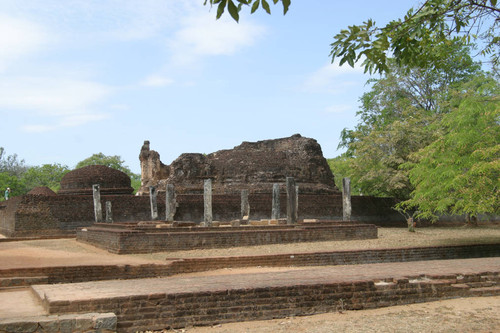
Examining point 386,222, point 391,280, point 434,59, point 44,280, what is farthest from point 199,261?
point 386,222

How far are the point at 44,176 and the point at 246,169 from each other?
104 feet

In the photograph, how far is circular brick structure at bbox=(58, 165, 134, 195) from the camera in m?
27.0

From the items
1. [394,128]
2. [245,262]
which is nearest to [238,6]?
[245,262]

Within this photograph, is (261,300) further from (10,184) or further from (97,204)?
(10,184)

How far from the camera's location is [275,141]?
30.3 metres

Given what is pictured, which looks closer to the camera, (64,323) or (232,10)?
(232,10)

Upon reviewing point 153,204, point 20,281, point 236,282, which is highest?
point 153,204

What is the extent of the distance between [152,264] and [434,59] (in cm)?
606

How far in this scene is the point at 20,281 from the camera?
7812mm

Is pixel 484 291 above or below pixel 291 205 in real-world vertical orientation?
below

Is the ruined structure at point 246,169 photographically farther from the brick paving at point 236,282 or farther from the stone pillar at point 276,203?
the brick paving at point 236,282

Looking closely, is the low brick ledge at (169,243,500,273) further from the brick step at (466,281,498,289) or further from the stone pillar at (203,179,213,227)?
the stone pillar at (203,179,213,227)

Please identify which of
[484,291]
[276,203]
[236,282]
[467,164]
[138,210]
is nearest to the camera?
[236,282]

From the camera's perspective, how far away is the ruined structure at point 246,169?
90.0 feet
